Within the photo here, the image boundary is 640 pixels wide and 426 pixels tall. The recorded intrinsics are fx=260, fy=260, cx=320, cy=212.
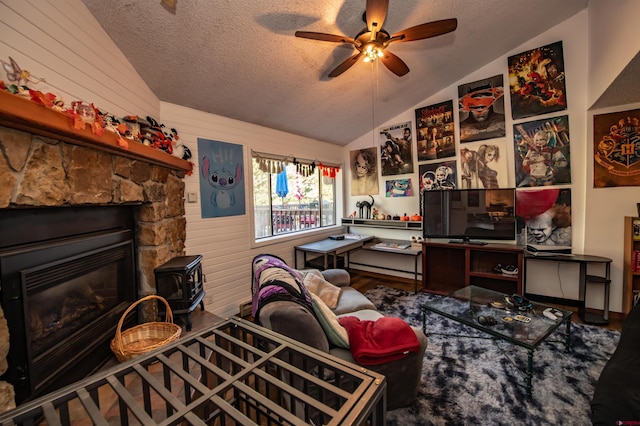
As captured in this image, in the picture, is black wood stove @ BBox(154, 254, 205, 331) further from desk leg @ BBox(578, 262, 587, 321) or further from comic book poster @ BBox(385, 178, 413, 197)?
desk leg @ BBox(578, 262, 587, 321)

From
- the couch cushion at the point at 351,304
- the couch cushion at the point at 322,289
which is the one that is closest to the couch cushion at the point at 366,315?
the couch cushion at the point at 351,304

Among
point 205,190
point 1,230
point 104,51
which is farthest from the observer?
point 205,190

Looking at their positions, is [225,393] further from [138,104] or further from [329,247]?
[329,247]

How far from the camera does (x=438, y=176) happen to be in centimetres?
385

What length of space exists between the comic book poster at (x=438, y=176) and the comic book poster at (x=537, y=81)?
95cm

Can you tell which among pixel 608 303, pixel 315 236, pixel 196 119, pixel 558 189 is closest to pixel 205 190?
pixel 196 119

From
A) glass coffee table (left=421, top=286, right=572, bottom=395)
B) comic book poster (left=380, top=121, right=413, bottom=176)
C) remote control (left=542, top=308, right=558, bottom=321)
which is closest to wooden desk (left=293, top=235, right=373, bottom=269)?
comic book poster (left=380, top=121, right=413, bottom=176)

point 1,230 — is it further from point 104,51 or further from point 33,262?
point 104,51

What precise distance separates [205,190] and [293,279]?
1.64 metres

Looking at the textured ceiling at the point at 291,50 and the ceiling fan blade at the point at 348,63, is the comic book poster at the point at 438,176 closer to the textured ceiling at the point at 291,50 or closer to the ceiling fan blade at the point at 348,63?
the textured ceiling at the point at 291,50

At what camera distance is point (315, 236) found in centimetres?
433

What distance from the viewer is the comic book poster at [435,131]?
12.2 feet

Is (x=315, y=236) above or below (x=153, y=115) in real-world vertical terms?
below

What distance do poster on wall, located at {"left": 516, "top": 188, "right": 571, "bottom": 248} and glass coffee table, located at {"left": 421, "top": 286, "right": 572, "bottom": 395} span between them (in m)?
1.18
